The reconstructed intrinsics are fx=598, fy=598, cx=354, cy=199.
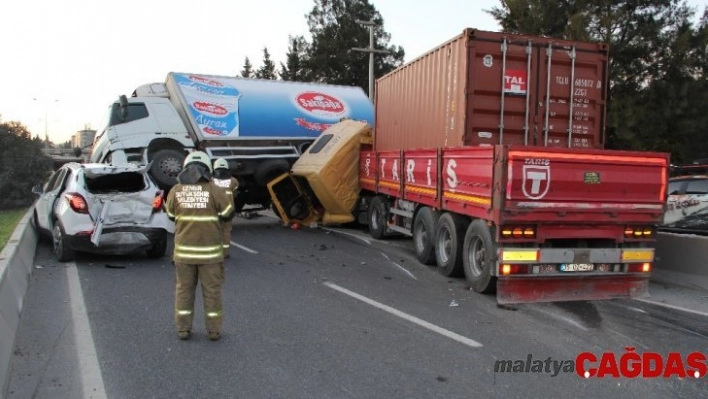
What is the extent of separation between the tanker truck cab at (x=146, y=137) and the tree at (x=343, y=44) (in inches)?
1419

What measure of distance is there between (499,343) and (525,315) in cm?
119

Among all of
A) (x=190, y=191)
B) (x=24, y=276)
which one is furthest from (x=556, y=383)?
(x=24, y=276)

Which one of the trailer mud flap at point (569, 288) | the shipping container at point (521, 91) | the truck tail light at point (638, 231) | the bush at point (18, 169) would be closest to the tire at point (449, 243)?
the shipping container at point (521, 91)

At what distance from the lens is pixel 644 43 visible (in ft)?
72.5

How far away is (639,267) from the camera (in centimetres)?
712

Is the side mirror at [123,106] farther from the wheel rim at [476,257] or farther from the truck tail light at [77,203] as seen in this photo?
the wheel rim at [476,257]

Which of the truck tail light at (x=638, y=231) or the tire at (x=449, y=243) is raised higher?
the truck tail light at (x=638, y=231)

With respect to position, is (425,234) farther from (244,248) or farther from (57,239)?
(57,239)

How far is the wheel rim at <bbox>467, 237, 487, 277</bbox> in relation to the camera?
24.7ft

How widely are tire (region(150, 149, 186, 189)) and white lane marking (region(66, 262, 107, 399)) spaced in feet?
18.7

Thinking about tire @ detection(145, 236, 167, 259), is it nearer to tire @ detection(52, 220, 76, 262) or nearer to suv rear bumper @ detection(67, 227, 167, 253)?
suv rear bumper @ detection(67, 227, 167, 253)

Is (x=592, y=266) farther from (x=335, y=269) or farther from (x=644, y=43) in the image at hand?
(x=644, y=43)

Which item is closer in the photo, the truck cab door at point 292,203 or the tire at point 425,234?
the tire at point 425,234

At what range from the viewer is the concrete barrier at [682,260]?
787 centimetres
